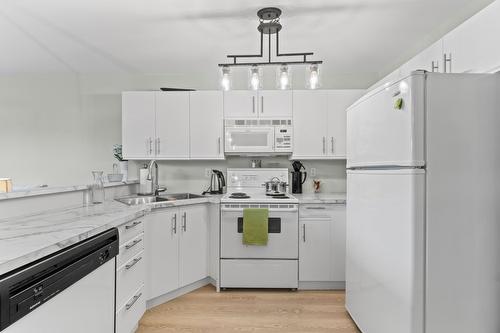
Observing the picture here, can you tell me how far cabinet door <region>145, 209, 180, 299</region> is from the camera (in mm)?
2361

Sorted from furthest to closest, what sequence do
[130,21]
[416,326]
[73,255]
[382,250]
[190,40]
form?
[190,40] → [130,21] → [382,250] → [416,326] → [73,255]

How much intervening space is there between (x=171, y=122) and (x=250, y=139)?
2.91 ft

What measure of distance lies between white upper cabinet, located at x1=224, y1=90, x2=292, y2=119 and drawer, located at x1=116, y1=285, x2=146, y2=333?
6.32ft

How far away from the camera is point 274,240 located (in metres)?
2.72

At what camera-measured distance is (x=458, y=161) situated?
1.45m

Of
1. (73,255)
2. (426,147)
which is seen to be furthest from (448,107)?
(73,255)

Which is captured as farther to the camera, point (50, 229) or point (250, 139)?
point (250, 139)

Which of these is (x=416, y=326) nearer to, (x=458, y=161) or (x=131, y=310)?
(x=458, y=161)

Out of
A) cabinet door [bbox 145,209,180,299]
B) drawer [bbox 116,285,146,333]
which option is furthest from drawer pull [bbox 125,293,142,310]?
cabinet door [bbox 145,209,180,299]

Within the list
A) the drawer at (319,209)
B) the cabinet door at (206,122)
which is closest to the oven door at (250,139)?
the cabinet door at (206,122)

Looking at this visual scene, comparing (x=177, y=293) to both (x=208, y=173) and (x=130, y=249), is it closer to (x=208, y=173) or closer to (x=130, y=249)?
(x=130, y=249)

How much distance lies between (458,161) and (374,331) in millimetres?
1108

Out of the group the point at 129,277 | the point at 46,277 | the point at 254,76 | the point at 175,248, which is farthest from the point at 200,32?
the point at 46,277

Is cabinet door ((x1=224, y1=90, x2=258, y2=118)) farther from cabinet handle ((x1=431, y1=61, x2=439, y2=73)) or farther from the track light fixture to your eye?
cabinet handle ((x1=431, y1=61, x2=439, y2=73))
